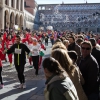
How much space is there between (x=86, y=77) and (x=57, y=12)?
9767 cm

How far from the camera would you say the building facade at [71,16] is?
91.6m

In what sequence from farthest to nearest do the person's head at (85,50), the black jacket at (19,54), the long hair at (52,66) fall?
the black jacket at (19,54), the person's head at (85,50), the long hair at (52,66)

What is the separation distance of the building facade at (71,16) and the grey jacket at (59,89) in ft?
282

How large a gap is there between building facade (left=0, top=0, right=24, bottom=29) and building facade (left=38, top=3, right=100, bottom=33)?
31.2 m

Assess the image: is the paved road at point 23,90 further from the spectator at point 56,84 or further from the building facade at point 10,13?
the building facade at point 10,13

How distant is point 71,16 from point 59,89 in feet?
317

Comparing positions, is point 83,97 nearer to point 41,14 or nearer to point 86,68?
point 86,68

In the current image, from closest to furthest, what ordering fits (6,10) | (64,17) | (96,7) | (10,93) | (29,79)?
(10,93) < (29,79) < (6,10) < (64,17) < (96,7)

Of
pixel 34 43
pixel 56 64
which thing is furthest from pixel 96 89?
pixel 34 43

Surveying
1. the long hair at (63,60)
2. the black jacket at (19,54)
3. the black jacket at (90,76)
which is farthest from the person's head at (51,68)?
the black jacket at (19,54)

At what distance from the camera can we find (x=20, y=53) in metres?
8.90

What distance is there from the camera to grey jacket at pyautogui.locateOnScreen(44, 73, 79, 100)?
10.3 ft

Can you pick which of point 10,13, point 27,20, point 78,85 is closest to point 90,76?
point 78,85

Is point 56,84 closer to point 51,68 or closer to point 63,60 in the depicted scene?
point 51,68
